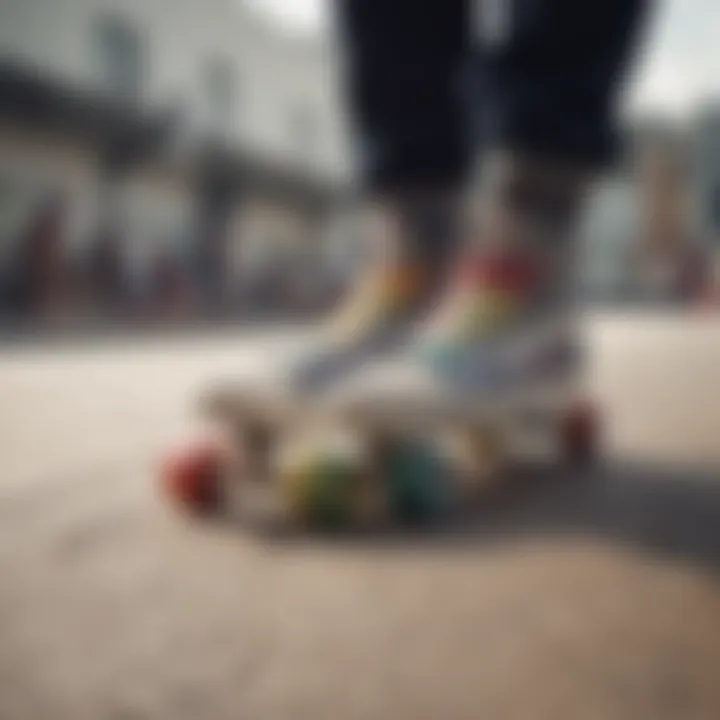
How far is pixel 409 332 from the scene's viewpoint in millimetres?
742

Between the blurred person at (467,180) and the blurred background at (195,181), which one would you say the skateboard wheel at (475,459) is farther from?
the blurred background at (195,181)

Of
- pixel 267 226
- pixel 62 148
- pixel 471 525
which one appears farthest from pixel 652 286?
pixel 471 525

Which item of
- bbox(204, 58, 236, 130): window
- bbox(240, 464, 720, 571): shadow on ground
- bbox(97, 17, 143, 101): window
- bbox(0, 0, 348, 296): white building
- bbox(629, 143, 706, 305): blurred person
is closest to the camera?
bbox(240, 464, 720, 571): shadow on ground

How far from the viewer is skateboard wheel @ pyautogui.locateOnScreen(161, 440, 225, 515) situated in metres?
0.57

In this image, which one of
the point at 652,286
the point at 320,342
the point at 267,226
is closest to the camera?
the point at 320,342

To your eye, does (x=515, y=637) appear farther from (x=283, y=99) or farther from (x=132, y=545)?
(x=283, y=99)

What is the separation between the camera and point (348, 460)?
0.54m

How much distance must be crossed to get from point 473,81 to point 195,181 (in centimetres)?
426

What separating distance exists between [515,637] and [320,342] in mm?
397

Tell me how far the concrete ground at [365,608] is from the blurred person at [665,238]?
163 inches

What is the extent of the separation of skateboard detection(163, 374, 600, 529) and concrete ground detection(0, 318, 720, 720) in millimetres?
35

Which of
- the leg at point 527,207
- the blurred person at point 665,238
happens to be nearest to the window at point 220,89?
the blurred person at point 665,238

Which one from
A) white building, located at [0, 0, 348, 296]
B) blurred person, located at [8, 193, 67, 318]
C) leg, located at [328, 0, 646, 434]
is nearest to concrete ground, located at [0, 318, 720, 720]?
leg, located at [328, 0, 646, 434]

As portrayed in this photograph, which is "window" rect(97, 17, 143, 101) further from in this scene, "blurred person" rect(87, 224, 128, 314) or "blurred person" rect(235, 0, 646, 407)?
"blurred person" rect(235, 0, 646, 407)
